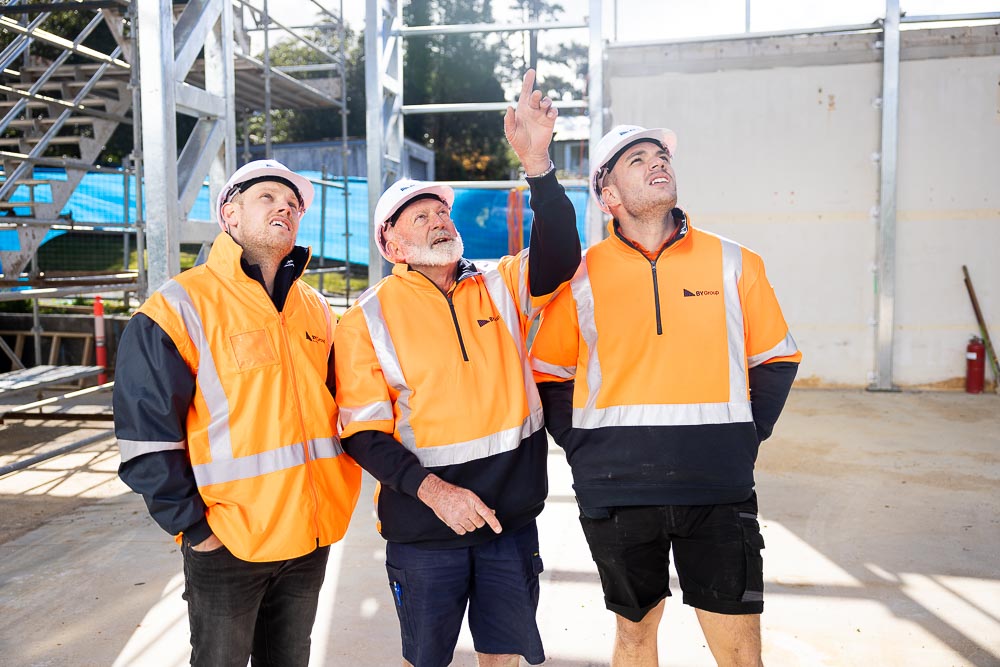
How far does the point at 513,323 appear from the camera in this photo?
277cm

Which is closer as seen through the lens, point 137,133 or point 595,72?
point 137,133

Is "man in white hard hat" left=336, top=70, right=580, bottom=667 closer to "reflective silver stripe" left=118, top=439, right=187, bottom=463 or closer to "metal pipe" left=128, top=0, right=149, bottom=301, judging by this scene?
"reflective silver stripe" left=118, top=439, right=187, bottom=463

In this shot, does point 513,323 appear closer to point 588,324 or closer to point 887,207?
point 588,324

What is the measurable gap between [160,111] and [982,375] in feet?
27.7

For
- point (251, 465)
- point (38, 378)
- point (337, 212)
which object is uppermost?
point (337, 212)

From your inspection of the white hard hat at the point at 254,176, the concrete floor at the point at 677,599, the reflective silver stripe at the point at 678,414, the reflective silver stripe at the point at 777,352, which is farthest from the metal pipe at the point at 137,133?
the reflective silver stripe at the point at 777,352

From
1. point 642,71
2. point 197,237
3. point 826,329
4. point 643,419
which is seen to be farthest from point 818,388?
point 643,419

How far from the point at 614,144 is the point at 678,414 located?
91 centimetres

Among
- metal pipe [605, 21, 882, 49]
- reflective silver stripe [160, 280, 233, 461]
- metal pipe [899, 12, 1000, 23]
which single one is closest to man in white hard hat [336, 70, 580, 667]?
reflective silver stripe [160, 280, 233, 461]

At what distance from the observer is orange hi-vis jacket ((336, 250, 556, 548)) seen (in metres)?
2.55

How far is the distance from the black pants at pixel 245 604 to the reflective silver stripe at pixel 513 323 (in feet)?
2.67

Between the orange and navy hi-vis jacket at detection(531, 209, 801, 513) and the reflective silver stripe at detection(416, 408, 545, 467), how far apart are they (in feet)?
0.82

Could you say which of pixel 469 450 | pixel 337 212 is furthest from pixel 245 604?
pixel 337 212

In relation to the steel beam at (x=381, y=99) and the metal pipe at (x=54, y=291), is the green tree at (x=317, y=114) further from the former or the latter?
the metal pipe at (x=54, y=291)
